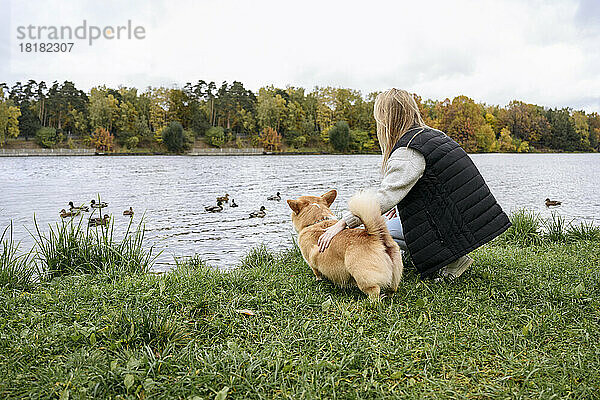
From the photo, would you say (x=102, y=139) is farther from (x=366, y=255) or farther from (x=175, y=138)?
(x=366, y=255)

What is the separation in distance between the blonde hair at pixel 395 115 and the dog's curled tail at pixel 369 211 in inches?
28.6

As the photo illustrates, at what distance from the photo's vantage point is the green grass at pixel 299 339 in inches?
90.9

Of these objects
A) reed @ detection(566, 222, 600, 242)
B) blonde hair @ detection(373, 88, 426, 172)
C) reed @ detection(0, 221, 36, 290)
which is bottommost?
reed @ detection(0, 221, 36, 290)

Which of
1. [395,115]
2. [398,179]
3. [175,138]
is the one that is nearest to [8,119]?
[175,138]

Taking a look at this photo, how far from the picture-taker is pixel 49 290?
13.5ft

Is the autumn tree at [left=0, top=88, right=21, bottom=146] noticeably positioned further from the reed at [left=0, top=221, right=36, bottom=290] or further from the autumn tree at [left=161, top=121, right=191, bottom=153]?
the reed at [left=0, top=221, right=36, bottom=290]

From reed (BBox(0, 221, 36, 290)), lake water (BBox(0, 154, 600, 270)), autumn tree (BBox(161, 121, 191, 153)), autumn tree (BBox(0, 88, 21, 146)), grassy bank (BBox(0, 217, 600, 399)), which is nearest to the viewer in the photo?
grassy bank (BBox(0, 217, 600, 399))

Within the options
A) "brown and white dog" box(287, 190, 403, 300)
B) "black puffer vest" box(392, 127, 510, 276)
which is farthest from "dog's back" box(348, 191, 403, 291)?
"black puffer vest" box(392, 127, 510, 276)

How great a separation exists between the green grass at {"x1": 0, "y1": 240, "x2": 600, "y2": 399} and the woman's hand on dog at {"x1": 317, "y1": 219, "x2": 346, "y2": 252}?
47 cm

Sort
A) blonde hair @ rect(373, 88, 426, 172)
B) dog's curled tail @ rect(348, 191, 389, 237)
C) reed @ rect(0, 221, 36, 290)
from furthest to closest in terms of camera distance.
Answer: reed @ rect(0, 221, 36, 290), blonde hair @ rect(373, 88, 426, 172), dog's curled tail @ rect(348, 191, 389, 237)

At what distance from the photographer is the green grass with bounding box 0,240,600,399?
7.57 ft

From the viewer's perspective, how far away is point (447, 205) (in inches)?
153

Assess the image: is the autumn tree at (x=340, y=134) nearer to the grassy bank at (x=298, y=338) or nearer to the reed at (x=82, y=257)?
the reed at (x=82, y=257)

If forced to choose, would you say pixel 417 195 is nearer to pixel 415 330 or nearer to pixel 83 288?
pixel 415 330
